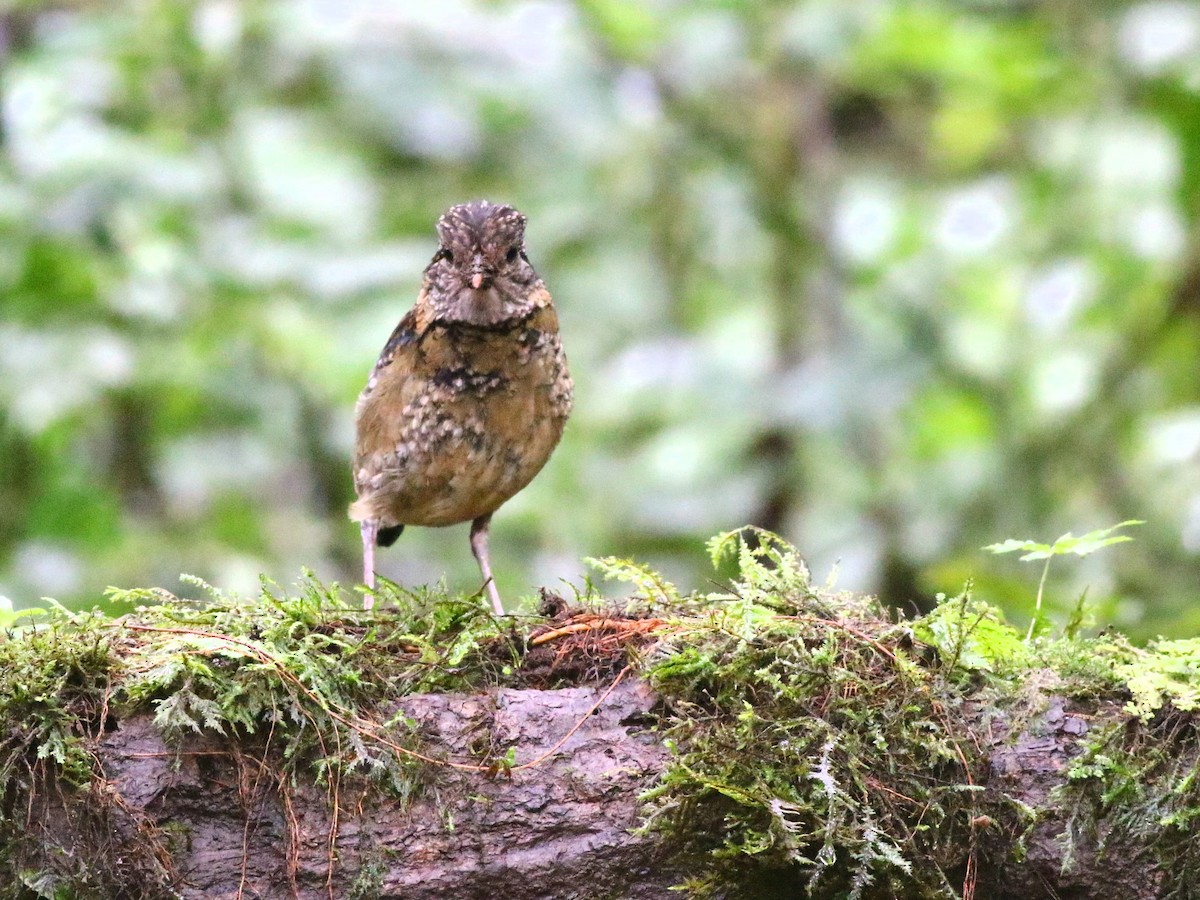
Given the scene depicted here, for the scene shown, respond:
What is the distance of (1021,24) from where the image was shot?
716 cm

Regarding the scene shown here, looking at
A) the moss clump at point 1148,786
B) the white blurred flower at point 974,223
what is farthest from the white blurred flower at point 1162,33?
the moss clump at point 1148,786

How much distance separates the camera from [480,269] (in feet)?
12.4

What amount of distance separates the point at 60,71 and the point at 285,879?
448 cm

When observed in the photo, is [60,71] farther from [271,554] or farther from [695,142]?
Result: [695,142]

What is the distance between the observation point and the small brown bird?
3.84 m

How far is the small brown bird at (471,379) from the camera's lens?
384cm

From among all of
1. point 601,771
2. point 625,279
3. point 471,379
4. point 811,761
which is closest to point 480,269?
point 471,379

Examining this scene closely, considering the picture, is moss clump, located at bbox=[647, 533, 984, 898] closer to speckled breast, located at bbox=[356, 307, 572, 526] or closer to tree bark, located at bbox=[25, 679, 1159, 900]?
tree bark, located at bbox=[25, 679, 1159, 900]

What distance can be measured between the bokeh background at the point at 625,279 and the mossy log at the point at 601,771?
2.75m

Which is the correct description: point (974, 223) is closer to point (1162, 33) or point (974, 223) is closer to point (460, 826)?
point (1162, 33)

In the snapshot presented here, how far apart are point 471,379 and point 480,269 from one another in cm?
31

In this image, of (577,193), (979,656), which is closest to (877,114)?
(577,193)

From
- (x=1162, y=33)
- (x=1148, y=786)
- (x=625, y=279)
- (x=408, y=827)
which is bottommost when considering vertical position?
(x=1148, y=786)

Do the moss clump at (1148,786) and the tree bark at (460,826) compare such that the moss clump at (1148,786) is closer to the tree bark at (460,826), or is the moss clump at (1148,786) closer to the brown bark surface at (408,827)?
the tree bark at (460,826)
